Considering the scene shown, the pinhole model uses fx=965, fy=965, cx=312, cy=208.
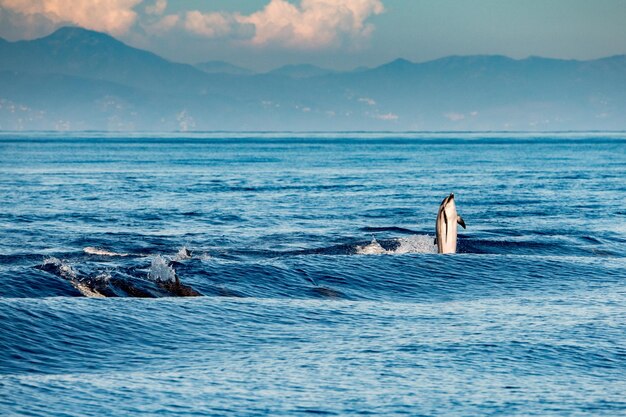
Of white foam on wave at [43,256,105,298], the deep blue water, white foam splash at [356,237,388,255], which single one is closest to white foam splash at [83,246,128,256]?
the deep blue water

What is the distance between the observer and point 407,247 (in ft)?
91.8

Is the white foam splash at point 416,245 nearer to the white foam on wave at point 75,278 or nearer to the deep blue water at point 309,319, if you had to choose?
the deep blue water at point 309,319

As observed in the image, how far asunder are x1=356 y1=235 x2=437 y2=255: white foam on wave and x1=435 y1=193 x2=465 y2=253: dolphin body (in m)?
1.71

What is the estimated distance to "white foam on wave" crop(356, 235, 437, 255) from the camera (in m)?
27.0

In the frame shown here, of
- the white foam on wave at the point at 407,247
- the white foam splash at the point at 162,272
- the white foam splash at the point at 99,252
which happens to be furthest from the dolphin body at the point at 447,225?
the white foam splash at the point at 99,252

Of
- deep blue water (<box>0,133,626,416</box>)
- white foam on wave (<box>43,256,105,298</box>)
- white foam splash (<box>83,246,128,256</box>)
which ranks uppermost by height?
white foam on wave (<box>43,256,105,298</box>)

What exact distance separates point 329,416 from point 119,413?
2261 millimetres

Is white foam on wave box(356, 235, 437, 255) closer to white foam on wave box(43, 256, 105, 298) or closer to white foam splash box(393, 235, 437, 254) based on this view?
white foam splash box(393, 235, 437, 254)

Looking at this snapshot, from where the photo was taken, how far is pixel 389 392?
11.2 m

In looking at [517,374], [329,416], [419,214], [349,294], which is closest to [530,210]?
[419,214]

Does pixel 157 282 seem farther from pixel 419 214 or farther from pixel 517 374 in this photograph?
pixel 419 214

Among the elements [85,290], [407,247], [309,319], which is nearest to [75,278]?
[85,290]

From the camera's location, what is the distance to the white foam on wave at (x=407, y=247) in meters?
27.0

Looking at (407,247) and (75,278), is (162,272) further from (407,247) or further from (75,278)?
(407,247)
